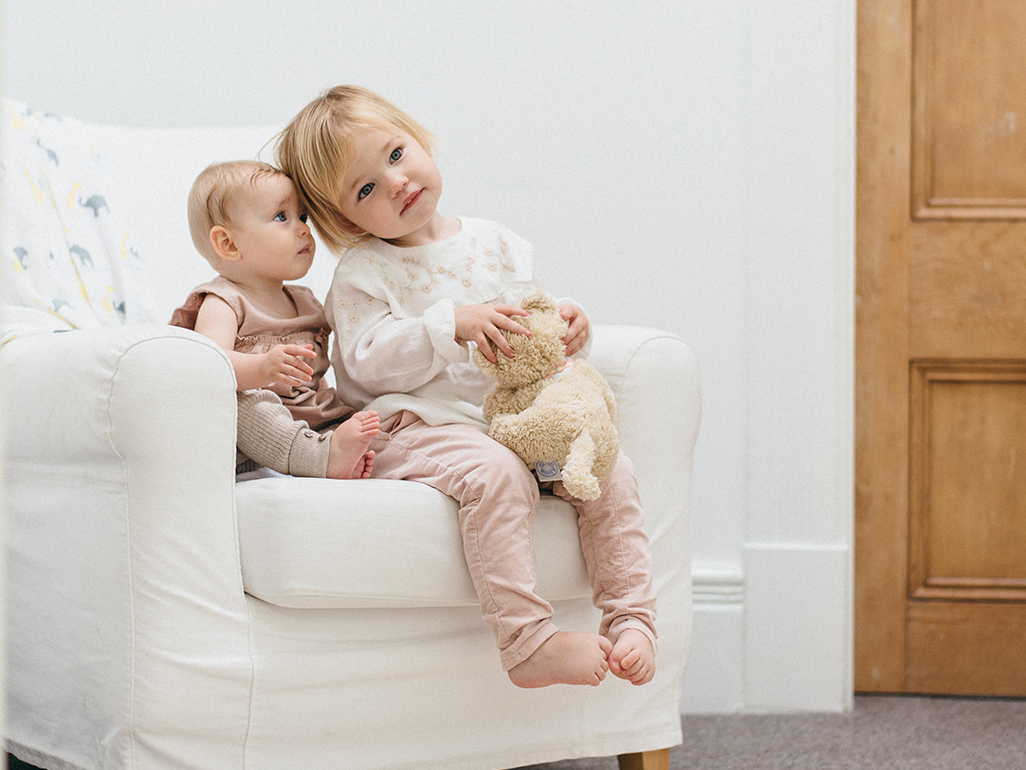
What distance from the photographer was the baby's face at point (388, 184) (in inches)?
46.1

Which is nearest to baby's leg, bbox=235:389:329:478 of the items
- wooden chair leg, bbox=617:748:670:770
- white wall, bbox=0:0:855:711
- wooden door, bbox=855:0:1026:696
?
wooden chair leg, bbox=617:748:670:770

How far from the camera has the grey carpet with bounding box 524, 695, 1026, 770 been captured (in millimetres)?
1352

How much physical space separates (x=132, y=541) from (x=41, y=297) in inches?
21.6

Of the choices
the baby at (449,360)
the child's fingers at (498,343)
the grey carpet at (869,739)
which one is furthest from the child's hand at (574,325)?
the grey carpet at (869,739)

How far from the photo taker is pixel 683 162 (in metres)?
1.74

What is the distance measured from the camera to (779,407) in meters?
1.68

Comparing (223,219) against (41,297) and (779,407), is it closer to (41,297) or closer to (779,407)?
(41,297)

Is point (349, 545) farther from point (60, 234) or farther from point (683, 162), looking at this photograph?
point (683, 162)

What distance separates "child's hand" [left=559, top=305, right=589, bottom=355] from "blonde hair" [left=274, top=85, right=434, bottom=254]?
281 mm

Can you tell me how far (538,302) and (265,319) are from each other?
1.09 feet

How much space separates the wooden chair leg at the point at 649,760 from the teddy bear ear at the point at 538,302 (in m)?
0.55

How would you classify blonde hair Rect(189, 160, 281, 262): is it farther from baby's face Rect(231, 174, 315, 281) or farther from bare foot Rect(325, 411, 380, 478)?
bare foot Rect(325, 411, 380, 478)

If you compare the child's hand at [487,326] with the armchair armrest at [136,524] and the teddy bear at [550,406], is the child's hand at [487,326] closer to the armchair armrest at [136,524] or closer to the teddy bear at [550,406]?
the teddy bear at [550,406]

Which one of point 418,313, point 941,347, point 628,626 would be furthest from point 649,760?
point 941,347
